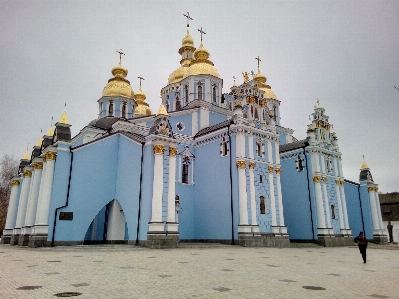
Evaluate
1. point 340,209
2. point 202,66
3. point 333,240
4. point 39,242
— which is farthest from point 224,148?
point 39,242

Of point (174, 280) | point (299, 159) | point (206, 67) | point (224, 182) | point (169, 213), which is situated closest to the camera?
point (174, 280)

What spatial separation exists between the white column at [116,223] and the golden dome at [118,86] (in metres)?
15.4

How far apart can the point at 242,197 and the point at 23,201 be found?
1761 centimetres

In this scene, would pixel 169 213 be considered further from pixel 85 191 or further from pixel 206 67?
pixel 206 67

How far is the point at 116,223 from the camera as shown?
76.7 feet

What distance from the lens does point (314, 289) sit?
278 inches

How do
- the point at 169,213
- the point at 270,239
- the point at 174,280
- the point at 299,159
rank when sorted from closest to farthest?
the point at 174,280
the point at 169,213
the point at 270,239
the point at 299,159

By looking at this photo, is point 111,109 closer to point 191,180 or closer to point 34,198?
point 191,180

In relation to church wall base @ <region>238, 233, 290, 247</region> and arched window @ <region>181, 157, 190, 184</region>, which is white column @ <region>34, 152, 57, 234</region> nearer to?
arched window @ <region>181, 157, 190, 184</region>

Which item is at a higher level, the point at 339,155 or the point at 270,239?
the point at 339,155

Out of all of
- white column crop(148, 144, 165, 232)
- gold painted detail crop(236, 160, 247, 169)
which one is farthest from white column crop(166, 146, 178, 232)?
gold painted detail crop(236, 160, 247, 169)

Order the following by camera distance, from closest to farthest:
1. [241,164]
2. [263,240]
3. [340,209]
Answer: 1. [263,240]
2. [241,164]
3. [340,209]

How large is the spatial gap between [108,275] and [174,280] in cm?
184

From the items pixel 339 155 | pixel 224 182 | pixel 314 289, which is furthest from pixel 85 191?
pixel 339 155
